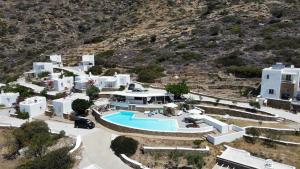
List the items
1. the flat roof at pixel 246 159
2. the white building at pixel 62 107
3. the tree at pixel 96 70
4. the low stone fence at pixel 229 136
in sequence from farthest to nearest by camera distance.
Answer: the tree at pixel 96 70 < the white building at pixel 62 107 < the low stone fence at pixel 229 136 < the flat roof at pixel 246 159

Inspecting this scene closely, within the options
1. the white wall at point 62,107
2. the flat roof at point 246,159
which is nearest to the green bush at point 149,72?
the white wall at point 62,107

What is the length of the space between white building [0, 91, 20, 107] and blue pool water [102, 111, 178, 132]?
13221 millimetres

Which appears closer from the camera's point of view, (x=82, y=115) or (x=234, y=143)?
(x=234, y=143)

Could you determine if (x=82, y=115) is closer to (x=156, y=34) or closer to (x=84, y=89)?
(x=84, y=89)

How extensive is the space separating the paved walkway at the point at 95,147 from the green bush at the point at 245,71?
1992cm

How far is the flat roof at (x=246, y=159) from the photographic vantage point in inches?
870

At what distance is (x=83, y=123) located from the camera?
2923 centimetres

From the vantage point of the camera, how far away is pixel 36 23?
78.5 m

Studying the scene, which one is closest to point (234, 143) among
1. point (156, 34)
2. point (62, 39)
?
point (156, 34)

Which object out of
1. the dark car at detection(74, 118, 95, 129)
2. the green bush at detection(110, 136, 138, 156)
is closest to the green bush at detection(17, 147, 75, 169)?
the green bush at detection(110, 136, 138, 156)

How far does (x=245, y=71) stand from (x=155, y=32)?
27764 mm

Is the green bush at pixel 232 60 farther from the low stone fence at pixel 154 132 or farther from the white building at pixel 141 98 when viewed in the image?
the low stone fence at pixel 154 132

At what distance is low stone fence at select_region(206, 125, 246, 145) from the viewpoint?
25153 millimetres

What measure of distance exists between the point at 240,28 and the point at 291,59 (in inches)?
615
